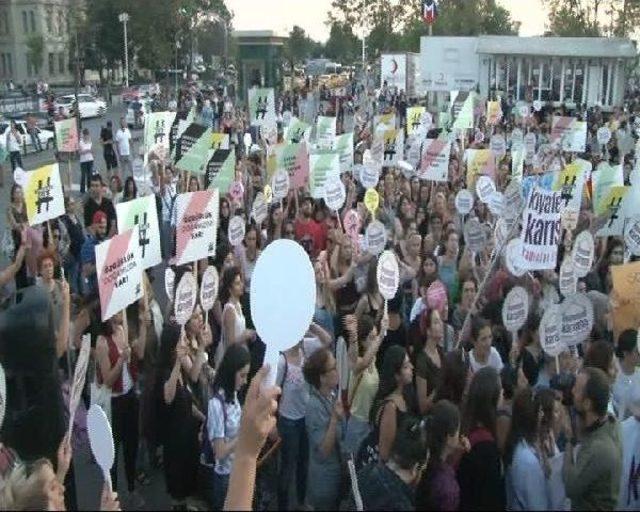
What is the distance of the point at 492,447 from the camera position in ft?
13.0

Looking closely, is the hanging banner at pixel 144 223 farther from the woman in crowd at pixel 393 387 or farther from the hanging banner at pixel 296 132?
the hanging banner at pixel 296 132

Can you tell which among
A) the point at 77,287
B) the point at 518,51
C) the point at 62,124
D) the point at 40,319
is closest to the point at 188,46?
the point at 518,51

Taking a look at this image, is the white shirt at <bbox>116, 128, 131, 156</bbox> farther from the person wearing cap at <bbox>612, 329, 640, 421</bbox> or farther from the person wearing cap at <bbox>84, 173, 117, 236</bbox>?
the person wearing cap at <bbox>612, 329, 640, 421</bbox>

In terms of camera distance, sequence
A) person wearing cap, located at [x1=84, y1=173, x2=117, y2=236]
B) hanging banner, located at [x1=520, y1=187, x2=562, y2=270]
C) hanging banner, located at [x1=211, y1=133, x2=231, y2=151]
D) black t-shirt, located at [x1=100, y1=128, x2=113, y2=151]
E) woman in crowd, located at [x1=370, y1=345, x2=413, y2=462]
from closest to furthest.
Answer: woman in crowd, located at [x1=370, y1=345, x2=413, y2=462]
hanging banner, located at [x1=520, y1=187, x2=562, y2=270]
person wearing cap, located at [x1=84, y1=173, x2=117, y2=236]
hanging banner, located at [x1=211, y1=133, x2=231, y2=151]
black t-shirt, located at [x1=100, y1=128, x2=113, y2=151]

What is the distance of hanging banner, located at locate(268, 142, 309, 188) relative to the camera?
1115 cm

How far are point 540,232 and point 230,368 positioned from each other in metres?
3.43

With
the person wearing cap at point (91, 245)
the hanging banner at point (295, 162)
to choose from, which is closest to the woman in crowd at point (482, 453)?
the person wearing cap at point (91, 245)

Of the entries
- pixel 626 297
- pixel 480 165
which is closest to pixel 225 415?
pixel 626 297

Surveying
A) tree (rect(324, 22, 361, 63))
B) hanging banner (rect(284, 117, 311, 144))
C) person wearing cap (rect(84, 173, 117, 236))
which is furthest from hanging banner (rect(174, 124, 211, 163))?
tree (rect(324, 22, 361, 63))

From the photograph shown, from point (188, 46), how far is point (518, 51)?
38.4m

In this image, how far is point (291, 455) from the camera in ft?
17.5

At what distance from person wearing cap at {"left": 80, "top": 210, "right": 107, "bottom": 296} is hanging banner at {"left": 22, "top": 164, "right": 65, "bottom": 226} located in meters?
0.53

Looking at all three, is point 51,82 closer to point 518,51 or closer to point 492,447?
point 518,51

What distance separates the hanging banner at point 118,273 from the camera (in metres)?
5.61
